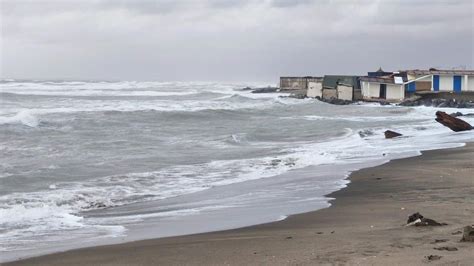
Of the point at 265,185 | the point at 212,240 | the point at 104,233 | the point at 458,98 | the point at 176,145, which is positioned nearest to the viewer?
the point at 212,240

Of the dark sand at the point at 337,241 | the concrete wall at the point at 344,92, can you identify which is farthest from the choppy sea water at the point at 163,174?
the concrete wall at the point at 344,92

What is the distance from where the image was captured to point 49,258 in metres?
6.32

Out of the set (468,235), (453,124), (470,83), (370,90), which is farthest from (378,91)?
(468,235)

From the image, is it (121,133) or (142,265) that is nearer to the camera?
(142,265)

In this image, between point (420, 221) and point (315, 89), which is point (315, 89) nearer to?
point (315, 89)

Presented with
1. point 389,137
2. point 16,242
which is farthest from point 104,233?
point 389,137

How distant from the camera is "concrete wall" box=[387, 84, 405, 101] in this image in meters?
50.4

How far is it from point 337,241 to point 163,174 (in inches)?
322

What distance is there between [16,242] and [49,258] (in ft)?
4.02

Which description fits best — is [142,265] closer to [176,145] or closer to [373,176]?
[373,176]

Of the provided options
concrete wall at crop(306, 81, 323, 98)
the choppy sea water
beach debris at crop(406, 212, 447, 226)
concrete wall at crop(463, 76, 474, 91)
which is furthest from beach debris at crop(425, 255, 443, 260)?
concrete wall at crop(306, 81, 323, 98)

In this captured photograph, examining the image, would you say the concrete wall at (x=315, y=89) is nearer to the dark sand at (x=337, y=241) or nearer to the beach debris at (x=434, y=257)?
the dark sand at (x=337, y=241)

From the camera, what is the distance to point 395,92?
51.1 metres

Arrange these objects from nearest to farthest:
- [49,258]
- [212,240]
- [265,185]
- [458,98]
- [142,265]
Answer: [142,265], [49,258], [212,240], [265,185], [458,98]
